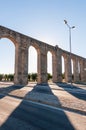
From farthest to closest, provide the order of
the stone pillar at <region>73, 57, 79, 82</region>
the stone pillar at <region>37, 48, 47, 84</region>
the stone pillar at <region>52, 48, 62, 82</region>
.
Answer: the stone pillar at <region>73, 57, 79, 82</region>, the stone pillar at <region>52, 48, 62, 82</region>, the stone pillar at <region>37, 48, 47, 84</region>

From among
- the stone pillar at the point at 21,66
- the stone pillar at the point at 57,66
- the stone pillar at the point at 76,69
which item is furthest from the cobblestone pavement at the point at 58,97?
the stone pillar at the point at 76,69

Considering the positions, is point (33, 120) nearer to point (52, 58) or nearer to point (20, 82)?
point (20, 82)

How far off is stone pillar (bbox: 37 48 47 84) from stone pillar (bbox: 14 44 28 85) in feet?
13.2

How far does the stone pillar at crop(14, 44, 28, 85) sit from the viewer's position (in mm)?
27781

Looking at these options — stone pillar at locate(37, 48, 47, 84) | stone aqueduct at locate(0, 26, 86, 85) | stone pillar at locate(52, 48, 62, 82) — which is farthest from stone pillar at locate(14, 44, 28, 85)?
stone pillar at locate(52, 48, 62, 82)

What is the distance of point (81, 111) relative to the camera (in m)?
8.47

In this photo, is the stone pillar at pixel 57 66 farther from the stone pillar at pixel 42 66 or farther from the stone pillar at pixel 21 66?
the stone pillar at pixel 21 66

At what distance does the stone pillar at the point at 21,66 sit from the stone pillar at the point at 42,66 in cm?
401

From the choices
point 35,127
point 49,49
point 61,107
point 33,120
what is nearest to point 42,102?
point 61,107

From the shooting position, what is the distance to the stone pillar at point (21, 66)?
27.8 m

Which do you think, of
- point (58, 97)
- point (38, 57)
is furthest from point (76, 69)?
point (58, 97)

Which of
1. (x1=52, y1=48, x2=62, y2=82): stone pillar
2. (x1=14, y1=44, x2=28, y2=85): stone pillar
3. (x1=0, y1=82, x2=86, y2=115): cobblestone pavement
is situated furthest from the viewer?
(x1=52, y1=48, x2=62, y2=82): stone pillar

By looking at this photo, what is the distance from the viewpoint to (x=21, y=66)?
28.7 metres

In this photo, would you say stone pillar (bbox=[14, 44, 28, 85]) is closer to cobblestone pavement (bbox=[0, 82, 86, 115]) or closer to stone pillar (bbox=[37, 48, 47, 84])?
stone pillar (bbox=[37, 48, 47, 84])
